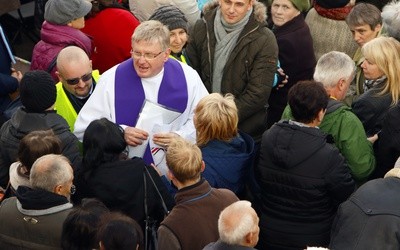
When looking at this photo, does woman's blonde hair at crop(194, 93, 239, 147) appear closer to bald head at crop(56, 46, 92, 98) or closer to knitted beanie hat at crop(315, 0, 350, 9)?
bald head at crop(56, 46, 92, 98)

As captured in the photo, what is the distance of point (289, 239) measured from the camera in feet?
16.2

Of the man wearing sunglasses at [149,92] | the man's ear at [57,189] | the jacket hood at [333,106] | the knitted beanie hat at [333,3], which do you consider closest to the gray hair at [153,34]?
the man wearing sunglasses at [149,92]

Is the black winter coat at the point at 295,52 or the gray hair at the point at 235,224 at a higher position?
the gray hair at the point at 235,224

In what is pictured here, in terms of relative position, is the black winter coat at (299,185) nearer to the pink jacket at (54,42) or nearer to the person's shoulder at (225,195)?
the person's shoulder at (225,195)

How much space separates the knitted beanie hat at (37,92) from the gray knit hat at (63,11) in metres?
1.07

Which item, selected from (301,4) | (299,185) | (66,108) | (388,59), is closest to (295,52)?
(301,4)

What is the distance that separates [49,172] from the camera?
4.43 meters

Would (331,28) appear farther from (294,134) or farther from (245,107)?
(294,134)

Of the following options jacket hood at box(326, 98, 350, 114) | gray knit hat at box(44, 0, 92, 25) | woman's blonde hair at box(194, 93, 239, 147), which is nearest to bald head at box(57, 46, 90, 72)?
gray knit hat at box(44, 0, 92, 25)

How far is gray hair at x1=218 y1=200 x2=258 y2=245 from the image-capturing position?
399cm

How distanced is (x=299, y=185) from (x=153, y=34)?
1430mm

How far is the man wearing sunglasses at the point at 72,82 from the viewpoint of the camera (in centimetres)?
551

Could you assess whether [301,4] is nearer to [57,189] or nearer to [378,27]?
[378,27]

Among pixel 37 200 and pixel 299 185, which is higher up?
pixel 37 200
